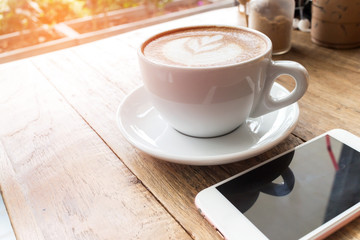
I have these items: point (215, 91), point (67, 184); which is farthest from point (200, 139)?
point (67, 184)

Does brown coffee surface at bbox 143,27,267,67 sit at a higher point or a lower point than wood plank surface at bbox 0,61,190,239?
higher

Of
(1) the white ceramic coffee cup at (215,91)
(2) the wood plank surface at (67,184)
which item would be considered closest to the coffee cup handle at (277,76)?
(1) the white ceramic coffee cup at (215,91)

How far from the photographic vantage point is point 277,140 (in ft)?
1.55

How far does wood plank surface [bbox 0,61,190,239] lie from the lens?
0.42 meters

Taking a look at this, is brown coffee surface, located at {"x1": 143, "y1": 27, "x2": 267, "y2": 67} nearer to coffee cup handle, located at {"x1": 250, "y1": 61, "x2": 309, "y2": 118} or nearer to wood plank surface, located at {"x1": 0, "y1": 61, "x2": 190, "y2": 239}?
coffee cup handle, located at {"x1": 250, "y1": 61, "x2": 309, "y2": 118}

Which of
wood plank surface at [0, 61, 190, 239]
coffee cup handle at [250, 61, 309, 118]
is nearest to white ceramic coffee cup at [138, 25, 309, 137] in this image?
coffee cup handle at [250, 61, 309, 118]

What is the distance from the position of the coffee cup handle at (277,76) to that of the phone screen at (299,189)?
0.23ft

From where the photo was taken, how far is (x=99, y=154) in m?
0.54

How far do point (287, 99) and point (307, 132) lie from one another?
70 millimetres

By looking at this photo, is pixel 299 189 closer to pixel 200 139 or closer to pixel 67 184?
pixel 200 139

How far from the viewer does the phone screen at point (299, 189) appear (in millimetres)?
381

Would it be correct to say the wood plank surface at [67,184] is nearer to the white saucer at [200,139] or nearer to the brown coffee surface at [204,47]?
the white saucer at [200,139]

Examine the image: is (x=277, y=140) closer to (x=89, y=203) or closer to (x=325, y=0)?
(x=89, y=203)

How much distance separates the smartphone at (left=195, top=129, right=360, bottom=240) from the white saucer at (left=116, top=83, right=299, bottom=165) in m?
0.03
